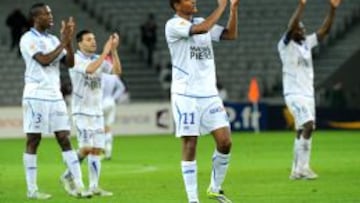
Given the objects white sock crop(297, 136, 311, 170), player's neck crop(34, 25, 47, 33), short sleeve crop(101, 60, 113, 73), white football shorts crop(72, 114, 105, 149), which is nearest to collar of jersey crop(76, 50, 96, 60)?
short sleeve crop(101, 60, 113, 73)

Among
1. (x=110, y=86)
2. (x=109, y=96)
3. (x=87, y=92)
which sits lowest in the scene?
(x=109, y=96)

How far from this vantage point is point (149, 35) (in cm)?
4481

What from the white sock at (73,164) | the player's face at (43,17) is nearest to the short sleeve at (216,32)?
the player's face at (43,17)

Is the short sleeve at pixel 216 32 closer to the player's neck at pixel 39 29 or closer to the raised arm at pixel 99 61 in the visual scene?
the raised arm at pixel 99 61

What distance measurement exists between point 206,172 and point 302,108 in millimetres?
2598

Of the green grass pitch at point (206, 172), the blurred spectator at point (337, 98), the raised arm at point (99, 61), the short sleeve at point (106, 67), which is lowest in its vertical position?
the blurred spectator at point (337, 98)

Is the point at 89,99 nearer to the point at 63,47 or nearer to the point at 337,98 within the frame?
the point at 63,47

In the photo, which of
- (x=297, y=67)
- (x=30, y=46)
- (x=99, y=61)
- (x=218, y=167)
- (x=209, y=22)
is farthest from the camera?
(x=297, y=67)

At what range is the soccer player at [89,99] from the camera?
56.7 feet

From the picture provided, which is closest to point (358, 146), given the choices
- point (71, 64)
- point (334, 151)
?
point (334, 151)

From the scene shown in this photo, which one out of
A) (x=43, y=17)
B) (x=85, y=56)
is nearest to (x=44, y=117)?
(x=43, y=17)

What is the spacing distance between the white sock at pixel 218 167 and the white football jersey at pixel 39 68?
2874 mm

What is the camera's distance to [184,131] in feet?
46.8

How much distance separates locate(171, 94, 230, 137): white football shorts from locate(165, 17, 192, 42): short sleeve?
29.0 inches
